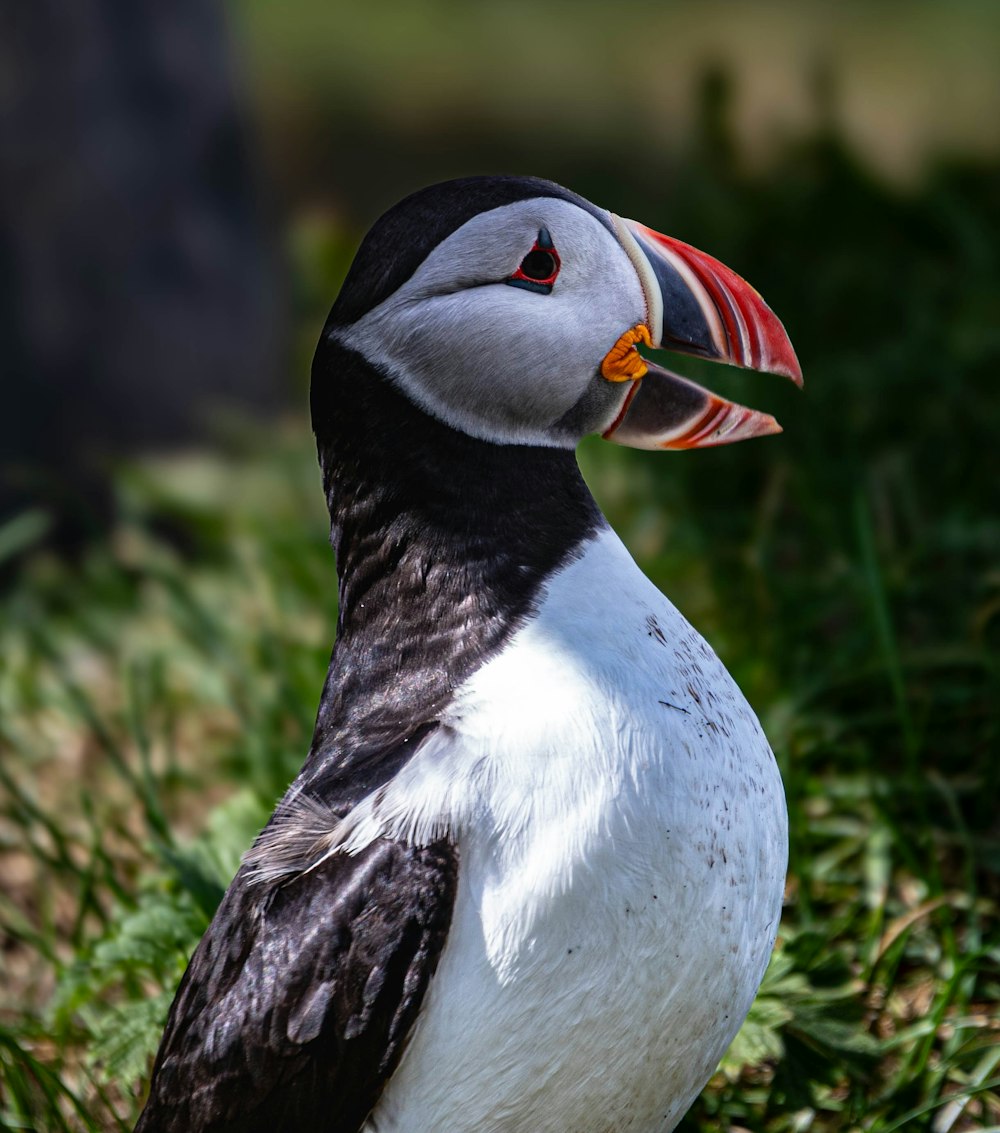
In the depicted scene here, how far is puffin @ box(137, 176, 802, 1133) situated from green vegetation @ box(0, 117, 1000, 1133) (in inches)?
17.0

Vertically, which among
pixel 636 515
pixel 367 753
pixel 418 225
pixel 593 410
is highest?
pixel 418 225

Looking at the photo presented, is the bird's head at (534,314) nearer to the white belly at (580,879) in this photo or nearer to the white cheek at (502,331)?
the white cheek at (502,331)

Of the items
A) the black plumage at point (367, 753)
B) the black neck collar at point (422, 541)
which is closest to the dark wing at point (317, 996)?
the black plumage at point (367, 753)

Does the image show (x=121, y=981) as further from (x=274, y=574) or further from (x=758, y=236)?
(x=758, y=236)

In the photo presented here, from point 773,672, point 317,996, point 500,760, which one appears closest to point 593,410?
point 500,760

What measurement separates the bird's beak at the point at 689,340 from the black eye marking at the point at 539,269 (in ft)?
0.38

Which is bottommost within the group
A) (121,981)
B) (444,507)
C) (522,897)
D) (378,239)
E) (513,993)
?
(121,981)

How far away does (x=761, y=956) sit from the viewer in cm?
196

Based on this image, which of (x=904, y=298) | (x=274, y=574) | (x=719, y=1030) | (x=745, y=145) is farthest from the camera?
(x=745, y=145)

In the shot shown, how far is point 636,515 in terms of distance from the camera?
4.23 meters

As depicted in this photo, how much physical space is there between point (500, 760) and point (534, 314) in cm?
59

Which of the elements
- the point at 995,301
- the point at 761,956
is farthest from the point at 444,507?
the point at 995,301

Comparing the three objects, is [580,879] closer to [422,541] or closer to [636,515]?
[422,541]

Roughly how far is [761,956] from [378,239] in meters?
1.12
